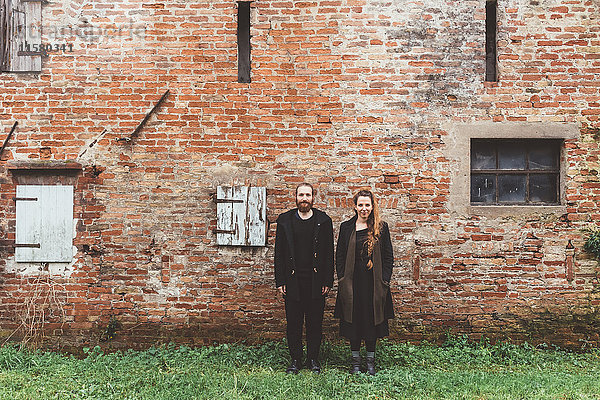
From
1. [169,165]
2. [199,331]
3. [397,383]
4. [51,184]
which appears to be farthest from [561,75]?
[51,184]

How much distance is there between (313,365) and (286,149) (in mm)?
2574

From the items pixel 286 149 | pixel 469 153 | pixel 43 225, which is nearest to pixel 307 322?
pixel 286 149

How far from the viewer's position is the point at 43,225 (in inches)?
234

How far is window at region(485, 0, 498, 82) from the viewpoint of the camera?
19.7ft

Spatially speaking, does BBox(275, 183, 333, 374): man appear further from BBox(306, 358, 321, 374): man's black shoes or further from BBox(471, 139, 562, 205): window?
BBox(471, 139, 562, 205): window

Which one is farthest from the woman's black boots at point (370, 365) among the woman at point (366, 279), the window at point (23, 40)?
the window at point (23, 40)

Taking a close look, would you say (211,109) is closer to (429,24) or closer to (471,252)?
(429,24)

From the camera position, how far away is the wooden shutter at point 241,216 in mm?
5910

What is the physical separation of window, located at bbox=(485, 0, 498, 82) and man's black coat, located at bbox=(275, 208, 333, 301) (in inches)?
115

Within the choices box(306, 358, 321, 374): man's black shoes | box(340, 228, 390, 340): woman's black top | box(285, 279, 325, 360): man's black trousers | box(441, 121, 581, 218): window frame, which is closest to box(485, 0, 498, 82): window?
box(441, 121, 581, 218): window frame

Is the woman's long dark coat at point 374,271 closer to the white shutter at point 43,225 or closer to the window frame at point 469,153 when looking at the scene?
the window frame at point 469,153

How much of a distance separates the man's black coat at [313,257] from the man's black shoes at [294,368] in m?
0.72

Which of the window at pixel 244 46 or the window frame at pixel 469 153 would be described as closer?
the window frame at pixel 469 153

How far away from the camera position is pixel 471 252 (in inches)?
232
